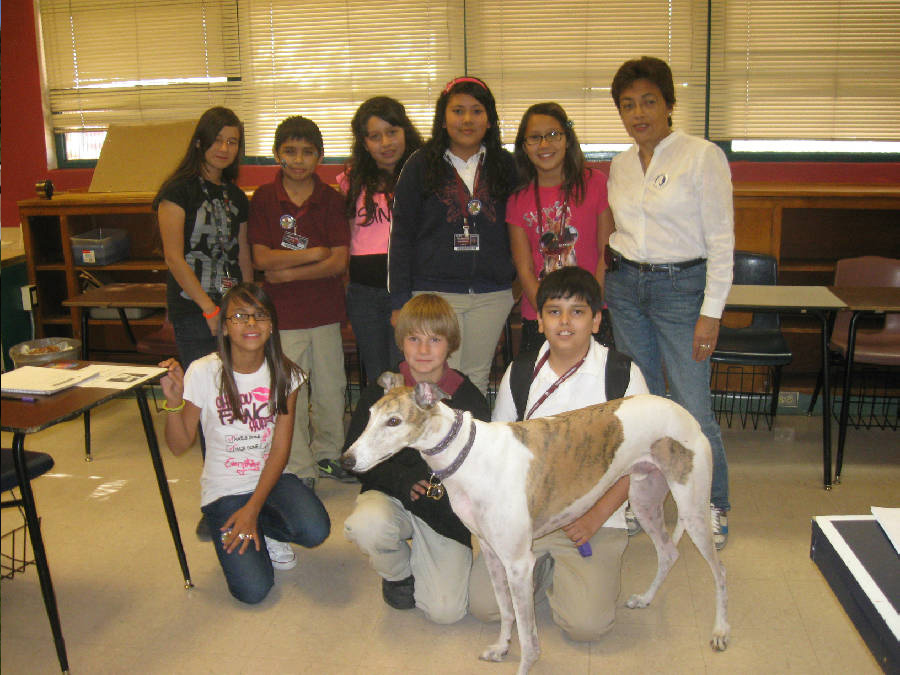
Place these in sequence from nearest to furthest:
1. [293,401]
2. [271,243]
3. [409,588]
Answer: [409,588], [293,401], [271,243]

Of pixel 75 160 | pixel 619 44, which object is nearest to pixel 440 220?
pixel 619 44

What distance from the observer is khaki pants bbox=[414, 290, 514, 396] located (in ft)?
10.3

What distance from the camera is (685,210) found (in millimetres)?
2762

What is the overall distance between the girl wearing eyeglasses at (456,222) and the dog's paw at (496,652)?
3.60ft

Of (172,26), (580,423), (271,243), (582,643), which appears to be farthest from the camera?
(172,26)

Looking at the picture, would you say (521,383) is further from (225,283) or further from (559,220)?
(225,283)

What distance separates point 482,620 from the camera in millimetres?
2588

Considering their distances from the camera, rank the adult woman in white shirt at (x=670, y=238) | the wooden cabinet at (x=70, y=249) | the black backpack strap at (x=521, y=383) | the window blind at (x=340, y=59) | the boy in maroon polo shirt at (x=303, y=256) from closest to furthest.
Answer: the black backpack strap at (x=521, y=383), the adult woman in white shirt at (x=670, y=238), the boy in maroon polo shirt at (x=303, y=256), the wooden cabinet at (x=70, y=249), the window blind at (x=340, y=59)

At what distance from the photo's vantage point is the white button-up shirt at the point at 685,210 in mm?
2732

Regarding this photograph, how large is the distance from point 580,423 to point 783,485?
1.87 meters

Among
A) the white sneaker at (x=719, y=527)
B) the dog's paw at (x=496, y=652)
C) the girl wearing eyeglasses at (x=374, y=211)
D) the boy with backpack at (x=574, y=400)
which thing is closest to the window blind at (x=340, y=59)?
the girl wearing eyeglasses at (x=374, y=211)

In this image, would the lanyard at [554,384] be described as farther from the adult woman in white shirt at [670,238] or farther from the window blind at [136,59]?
the window blind at [136,59]

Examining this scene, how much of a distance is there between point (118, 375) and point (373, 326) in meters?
1.16

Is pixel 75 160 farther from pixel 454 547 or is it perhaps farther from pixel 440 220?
pixel 454 547
